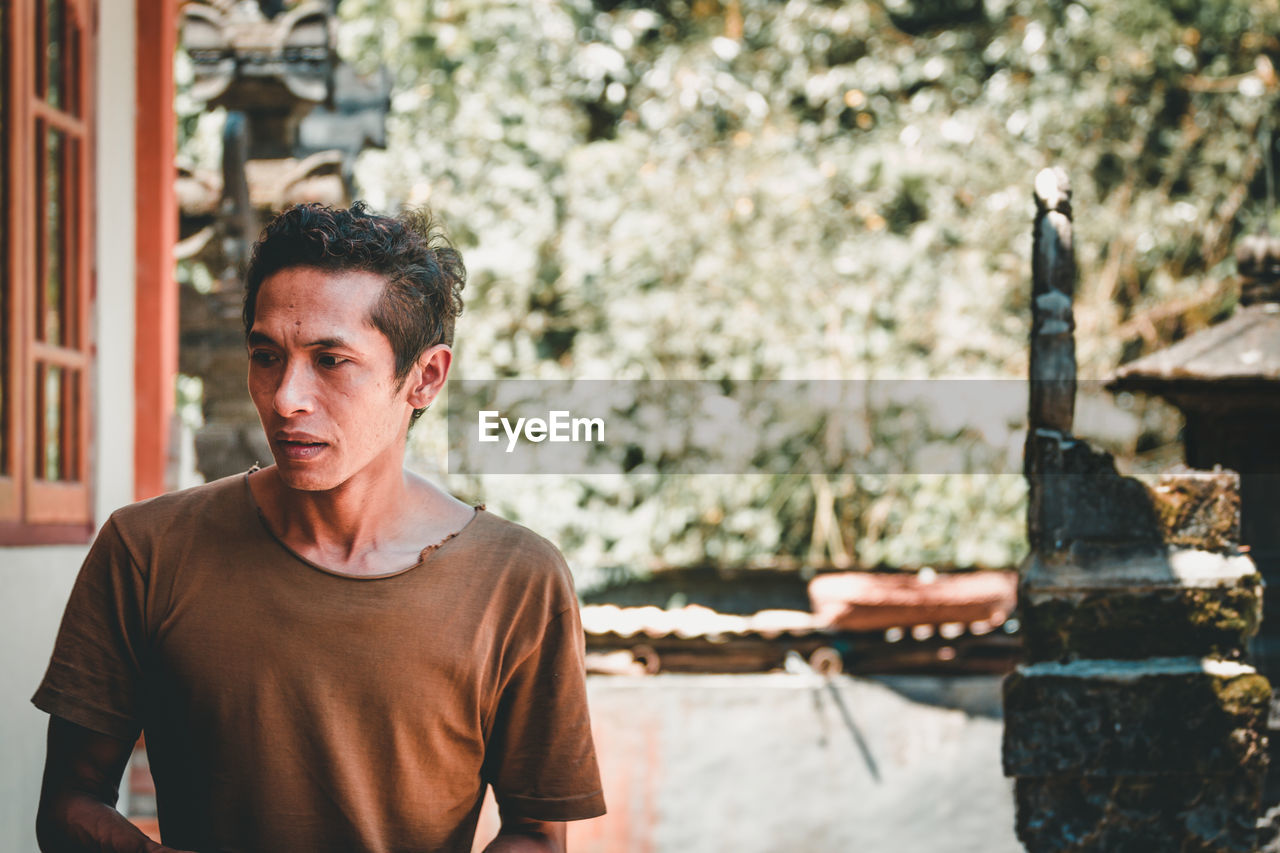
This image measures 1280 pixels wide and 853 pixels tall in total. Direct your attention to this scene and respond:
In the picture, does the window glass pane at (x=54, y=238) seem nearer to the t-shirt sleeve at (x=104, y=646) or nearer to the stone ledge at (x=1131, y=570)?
the t-shirt sleeve at (x=104, y=646)

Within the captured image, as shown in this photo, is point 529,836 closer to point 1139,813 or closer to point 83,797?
point 83,797

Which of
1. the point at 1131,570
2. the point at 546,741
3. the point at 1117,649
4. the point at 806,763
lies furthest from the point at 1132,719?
the point at 806,763

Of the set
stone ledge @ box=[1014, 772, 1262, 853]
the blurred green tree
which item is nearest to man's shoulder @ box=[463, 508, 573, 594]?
stone ledge @ box=[1014, 772, 1262, 853]

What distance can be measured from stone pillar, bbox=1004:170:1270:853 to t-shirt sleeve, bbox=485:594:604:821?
1.53 m

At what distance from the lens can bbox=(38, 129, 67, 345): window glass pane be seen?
3410 millimetres

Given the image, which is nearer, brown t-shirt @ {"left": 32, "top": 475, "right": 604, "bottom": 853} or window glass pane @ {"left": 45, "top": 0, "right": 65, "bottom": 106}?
brown t-shirt @ {"left": 32, "top": 475, "right": 604, "bottom": 853}

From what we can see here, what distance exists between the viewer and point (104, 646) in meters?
1.58

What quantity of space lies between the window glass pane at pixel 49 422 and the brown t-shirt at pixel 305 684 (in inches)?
72.9

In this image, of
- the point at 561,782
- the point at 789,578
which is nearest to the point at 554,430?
the point at 789,578

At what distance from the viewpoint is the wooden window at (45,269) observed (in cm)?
306

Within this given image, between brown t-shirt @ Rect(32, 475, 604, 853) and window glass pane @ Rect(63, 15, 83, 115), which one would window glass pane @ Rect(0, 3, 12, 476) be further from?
brown t-shirt @ Rect(32, 475, 604, 853)

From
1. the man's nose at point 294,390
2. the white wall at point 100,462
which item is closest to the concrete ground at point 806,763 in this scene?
A: the white wall at point 100,462

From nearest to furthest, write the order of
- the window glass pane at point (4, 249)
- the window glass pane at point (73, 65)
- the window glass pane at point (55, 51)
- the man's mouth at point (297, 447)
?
the man's mouth at point (297, 447) < the window glass pane at point (4, 249) < the window glass pane at point (55, 51) < the window glass pane at point (73, 65)

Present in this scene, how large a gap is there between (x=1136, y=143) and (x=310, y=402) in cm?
821
